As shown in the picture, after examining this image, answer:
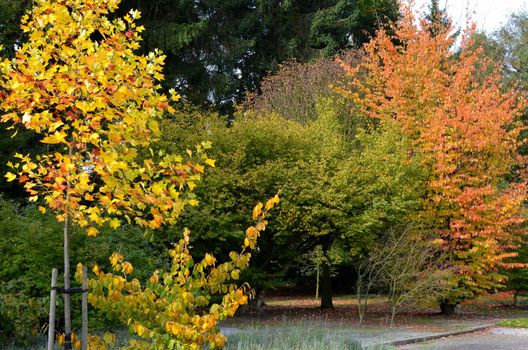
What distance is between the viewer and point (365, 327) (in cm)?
1719

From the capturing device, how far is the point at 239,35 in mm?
32938

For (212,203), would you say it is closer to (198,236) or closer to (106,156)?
(198,236)

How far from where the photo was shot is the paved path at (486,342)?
13211mm

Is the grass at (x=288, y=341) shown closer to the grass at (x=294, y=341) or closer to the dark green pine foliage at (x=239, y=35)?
the grass at (x=294, y=341)

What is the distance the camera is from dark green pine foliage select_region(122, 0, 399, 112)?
28688 millimetres

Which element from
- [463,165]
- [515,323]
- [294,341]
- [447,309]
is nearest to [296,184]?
[463,165]

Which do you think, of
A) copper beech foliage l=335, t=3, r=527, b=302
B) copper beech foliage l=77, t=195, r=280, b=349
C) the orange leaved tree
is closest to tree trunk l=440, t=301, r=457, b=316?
copper beech foliage l=335, t=3, r=527, b=302

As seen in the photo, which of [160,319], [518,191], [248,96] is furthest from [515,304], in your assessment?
[160,319]

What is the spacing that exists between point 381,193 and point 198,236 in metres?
5.30

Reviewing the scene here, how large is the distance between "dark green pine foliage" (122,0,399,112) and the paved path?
52.6 feet

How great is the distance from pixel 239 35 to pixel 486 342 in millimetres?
21997

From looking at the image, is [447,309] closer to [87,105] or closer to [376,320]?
[376,320]

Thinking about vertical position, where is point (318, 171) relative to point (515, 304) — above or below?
above

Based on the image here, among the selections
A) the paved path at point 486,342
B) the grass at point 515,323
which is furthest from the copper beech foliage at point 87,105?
the grass at point 515,323
